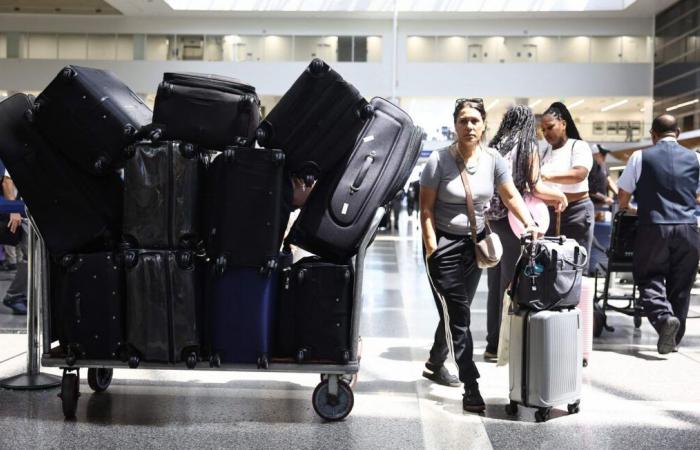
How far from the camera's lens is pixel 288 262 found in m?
4.72

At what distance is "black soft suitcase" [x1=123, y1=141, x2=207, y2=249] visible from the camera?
435cm

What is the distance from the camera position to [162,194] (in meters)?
4.36

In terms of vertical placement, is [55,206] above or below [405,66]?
below

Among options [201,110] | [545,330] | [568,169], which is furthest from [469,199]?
[568,169]

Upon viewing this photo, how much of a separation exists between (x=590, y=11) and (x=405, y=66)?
8.49 meters

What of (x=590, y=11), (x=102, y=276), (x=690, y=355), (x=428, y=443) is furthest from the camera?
(x=590, y=11)

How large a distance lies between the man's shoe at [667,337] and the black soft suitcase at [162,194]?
3.83 m

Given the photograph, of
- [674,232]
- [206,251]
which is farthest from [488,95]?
[206,251]

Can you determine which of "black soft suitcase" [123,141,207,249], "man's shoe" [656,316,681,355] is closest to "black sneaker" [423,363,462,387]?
"black soft suitcase" [123,141,207,249]

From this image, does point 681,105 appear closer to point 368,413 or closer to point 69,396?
point 368,413

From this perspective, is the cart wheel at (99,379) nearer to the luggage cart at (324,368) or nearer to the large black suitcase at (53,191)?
the luggage cart at (324,368)

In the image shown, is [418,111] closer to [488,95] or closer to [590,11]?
[488,95]

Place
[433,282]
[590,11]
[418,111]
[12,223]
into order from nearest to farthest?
1. [433,282]
2. [12,223]
3. [590,11]
4. [418,111]

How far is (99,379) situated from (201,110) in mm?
1674
